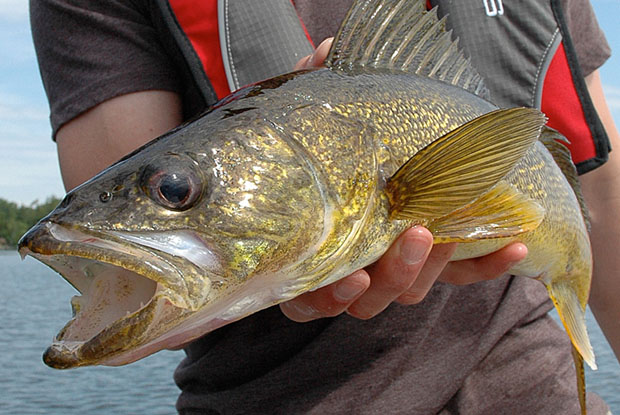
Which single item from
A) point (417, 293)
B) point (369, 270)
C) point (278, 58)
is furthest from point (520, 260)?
point (278, 58)

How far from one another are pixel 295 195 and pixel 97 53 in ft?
4.50

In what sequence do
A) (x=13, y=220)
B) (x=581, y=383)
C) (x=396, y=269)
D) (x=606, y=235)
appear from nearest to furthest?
(x=396, y=269), (x=581, y=383), (x=606, y=235), (x=13, y=220)

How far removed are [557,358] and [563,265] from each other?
1.91ft

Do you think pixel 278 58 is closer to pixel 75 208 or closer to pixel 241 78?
pixel 241 78

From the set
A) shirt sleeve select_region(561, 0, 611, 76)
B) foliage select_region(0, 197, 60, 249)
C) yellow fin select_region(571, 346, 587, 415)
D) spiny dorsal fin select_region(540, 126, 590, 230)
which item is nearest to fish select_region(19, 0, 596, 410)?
spiny dorsal fin select_region(540, 126, 590, 230)

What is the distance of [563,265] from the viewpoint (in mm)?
2445

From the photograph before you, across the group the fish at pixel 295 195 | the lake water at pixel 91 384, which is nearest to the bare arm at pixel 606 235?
the fish at pixel 295 195

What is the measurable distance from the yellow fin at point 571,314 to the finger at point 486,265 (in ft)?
1.46

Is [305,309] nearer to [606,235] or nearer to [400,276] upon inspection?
[400,276]

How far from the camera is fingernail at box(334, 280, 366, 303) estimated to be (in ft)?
6.07

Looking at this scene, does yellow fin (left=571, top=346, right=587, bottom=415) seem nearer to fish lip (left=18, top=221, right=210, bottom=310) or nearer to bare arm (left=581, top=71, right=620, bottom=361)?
bare arm (left=581, top=71, right=620, bottom=361)

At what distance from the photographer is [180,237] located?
145 cm

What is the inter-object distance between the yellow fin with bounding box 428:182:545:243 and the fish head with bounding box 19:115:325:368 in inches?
17.5

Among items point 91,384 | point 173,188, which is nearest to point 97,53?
point 173,188
